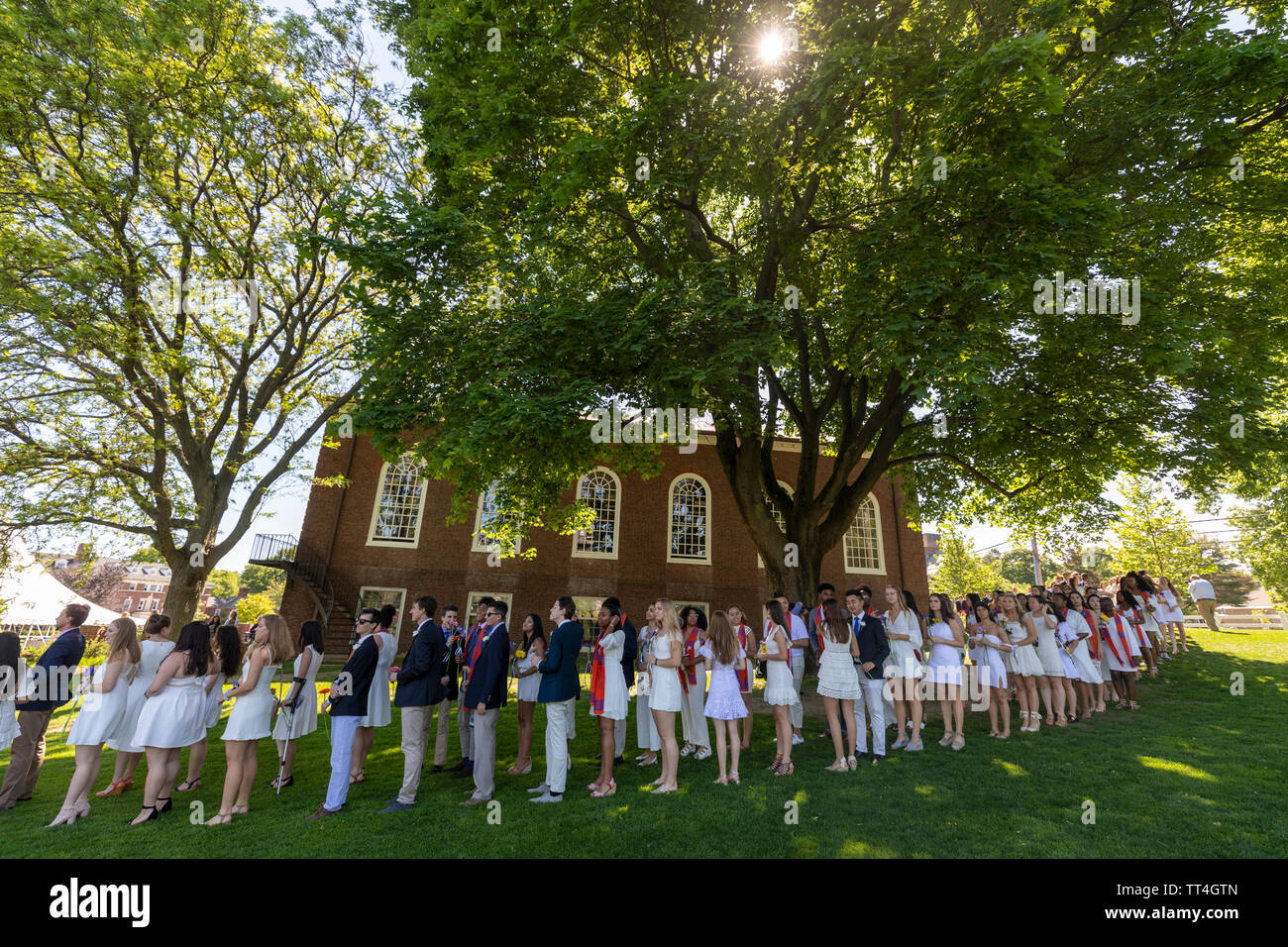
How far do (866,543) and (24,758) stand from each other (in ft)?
86.4

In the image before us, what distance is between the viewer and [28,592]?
17.9 m

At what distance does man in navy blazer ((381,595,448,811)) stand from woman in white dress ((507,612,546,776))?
1054 mm

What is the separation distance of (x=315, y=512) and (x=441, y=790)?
19294 mm

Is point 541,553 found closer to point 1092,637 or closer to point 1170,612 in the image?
point 1092,637

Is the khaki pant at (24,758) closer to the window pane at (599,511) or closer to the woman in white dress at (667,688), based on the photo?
the woman in white dress at (667,688)

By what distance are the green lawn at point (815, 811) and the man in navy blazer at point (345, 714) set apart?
8.3 inches

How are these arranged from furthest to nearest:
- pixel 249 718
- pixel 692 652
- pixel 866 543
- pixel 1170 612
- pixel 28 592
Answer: pixel 866 543, pixel 28 592, pixel 1170 612, pixel 692 652, pixel 249 718

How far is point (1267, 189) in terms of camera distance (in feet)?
29.3

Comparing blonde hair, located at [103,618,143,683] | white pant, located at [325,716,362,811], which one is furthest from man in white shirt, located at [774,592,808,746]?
blonde hair, located at [103,618,143,683]

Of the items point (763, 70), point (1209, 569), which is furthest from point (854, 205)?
point (1209, 569)

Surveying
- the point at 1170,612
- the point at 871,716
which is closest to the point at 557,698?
the point at 871,716

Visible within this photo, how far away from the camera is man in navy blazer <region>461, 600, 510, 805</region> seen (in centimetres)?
601

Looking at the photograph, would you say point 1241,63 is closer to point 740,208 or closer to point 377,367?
point 740,208

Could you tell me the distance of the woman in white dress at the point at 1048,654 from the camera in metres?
8.41
